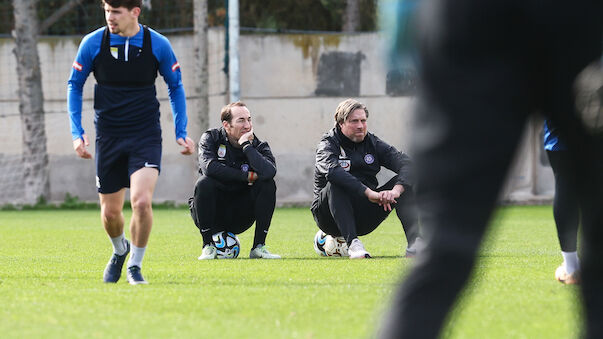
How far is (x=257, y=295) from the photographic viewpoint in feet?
16.5

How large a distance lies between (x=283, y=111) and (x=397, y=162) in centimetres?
1208

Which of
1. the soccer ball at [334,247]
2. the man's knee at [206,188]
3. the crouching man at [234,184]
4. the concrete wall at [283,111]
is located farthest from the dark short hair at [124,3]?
the concrete wall at [283,111]

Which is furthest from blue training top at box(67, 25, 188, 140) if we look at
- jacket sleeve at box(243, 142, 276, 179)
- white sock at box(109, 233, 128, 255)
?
jacket sleeve at box(243, 142, 276, 179)

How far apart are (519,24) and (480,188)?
0.34 metres

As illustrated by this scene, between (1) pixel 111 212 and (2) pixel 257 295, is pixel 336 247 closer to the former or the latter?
(1) pixel 111 212

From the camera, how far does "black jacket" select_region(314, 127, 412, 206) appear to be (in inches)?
308

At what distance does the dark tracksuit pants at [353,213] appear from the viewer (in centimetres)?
783

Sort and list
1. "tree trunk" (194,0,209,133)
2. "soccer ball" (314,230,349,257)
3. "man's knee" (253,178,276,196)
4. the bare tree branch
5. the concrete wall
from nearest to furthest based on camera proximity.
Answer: "man's knee" (253,178,276,196), "soccer ball" (314,230,349,257), "tree trunk" (194,0,209,133), the concrete wall, the bare tree branch

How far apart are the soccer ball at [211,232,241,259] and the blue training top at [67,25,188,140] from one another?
2191 millimetres

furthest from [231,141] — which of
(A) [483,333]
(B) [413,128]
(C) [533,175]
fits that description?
(C) [533,175]

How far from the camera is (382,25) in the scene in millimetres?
1992

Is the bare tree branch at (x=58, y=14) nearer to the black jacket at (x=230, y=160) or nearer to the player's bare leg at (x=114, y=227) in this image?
the black jacket at (x=230, y=160)

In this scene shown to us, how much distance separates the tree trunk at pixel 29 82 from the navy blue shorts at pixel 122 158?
14.3m

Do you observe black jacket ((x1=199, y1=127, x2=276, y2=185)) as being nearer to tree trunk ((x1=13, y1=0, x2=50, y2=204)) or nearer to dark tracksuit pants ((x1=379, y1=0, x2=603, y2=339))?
dark tracksuit pants ((x1=379, y1=0, x2=603, y2=339))
